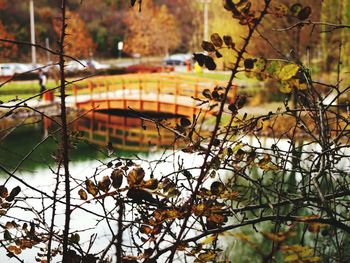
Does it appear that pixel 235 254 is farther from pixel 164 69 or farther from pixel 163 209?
pixel 164 69

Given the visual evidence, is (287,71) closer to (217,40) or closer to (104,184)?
(217,40)

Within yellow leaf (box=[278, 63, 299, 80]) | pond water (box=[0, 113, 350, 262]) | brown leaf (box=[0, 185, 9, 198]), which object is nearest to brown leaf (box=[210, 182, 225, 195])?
yellow leaf (box=[278, 63, 299, 80])

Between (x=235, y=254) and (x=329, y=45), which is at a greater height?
(x=329, y=45)

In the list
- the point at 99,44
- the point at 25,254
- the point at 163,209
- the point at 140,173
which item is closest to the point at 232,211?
the point at 163,209

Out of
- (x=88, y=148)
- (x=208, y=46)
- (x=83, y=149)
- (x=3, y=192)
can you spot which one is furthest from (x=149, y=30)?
(x=208, y=46)

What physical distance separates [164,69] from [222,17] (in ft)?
22.5

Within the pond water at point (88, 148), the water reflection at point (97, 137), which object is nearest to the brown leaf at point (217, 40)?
the pond water at point (88, 148)

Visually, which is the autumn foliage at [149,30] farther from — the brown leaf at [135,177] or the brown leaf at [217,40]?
the brown leaf at [135,177]

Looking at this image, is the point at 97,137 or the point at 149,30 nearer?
the point at 97,137

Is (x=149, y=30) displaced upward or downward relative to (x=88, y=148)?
upward

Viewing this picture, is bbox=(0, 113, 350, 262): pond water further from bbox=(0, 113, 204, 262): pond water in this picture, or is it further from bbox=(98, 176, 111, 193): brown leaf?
bbox=(98, 176, 111, 193): brown leaf

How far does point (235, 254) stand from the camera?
5641 mm

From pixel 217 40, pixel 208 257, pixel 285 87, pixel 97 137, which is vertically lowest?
pixel 97 137

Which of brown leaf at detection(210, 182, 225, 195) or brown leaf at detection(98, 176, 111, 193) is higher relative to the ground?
brown leaf at detection(98, 176, 111, 193)
